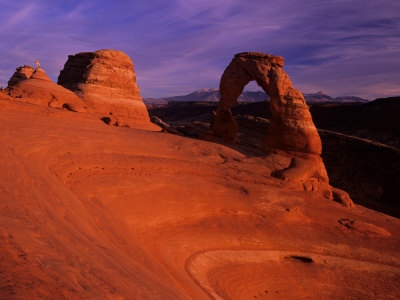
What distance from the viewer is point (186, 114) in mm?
59000

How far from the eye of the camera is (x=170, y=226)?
5.08 m

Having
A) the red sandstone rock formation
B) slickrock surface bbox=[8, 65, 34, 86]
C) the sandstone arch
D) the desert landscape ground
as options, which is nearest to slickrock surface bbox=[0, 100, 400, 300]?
the desert landscape ground

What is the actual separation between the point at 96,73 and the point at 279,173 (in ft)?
41.0

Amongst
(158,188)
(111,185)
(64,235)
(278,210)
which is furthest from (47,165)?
(278,210)

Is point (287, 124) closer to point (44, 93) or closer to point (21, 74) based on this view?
point (44, 93)

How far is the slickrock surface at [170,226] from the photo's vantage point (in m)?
1.96

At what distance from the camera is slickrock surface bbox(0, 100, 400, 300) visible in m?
1.96

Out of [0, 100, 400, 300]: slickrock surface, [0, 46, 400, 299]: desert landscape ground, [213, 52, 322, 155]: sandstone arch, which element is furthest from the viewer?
[213, 52, 322, 155]: sandstone arch

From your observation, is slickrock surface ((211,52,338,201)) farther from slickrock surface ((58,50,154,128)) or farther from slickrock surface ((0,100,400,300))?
slickrock surface ((58,50,154,128))

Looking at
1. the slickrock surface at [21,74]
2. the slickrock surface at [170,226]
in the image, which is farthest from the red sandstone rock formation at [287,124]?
the slickrock surface at [21,74]

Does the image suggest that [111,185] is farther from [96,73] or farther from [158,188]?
[96,73]

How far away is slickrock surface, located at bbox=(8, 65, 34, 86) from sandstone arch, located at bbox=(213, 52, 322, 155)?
45.8ft

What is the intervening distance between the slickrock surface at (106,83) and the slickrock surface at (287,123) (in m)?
7.59

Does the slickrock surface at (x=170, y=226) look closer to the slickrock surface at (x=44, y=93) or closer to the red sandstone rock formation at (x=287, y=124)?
the red sandstone rock formation at (x=287, y=124)
